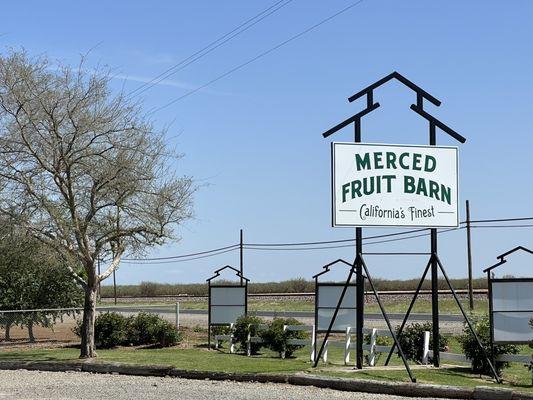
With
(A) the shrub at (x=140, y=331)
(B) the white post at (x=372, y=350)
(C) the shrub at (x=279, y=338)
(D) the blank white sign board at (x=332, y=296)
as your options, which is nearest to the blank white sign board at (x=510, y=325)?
(B) the white post at (x=372, y=350)

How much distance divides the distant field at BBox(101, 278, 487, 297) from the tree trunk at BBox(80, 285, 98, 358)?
204 feet

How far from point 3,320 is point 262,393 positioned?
55.9 ft

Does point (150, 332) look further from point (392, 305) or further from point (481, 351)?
point (392, 305)

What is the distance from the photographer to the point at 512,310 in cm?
1593

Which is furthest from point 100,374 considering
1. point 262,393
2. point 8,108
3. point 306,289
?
point 306,289

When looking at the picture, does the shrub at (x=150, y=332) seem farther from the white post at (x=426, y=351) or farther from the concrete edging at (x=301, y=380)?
the white post at (x=426, y=351)

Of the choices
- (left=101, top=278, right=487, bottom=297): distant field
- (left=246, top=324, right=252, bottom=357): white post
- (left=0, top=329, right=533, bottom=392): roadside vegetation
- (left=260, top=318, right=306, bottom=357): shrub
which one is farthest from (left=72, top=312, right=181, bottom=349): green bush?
(left=101, top=278, right=487, bottom=297): distant field

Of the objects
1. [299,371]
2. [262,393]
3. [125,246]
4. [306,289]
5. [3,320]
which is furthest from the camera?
[306,289]

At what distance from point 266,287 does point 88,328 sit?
3057 inches

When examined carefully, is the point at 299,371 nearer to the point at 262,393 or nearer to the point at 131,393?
the point at 262,393

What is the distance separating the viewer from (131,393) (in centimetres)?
1402

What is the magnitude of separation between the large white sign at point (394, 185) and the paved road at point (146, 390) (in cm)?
405

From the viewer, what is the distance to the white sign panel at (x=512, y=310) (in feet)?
51.8

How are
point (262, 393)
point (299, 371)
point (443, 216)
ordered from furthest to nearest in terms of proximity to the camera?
point (443, 216)
point (299, 371)
point (262, 393)
